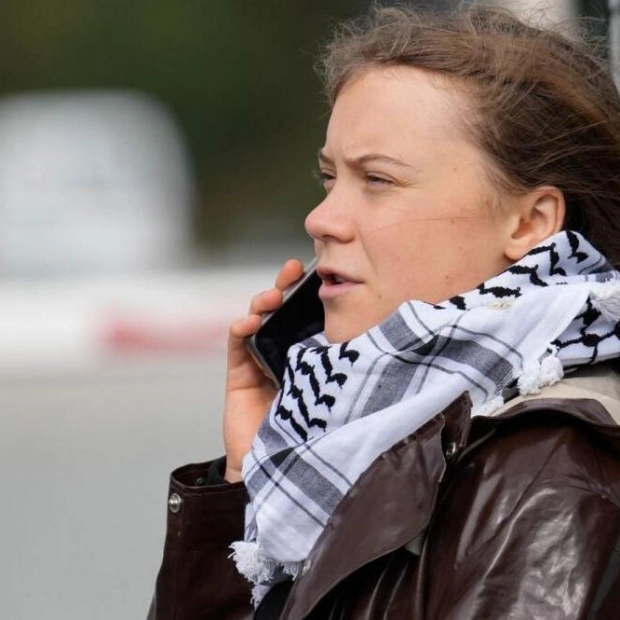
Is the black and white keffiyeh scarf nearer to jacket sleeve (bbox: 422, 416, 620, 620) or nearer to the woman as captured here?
the woman

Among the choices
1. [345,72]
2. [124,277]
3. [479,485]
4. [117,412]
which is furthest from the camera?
[124,277]

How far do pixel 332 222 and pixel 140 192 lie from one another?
4.45 metres

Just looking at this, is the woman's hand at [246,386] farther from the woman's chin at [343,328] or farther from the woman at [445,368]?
the woman's chin at [343,328]

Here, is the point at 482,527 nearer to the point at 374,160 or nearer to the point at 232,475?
the point at 374,160

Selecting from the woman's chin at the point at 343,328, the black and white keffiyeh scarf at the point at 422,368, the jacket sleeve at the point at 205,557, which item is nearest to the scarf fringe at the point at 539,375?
the black and white keffiyeh scarf at the point at 422,368

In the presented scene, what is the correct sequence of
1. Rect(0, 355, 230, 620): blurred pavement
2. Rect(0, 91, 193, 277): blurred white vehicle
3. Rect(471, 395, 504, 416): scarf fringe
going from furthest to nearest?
Rect(0, 91, 193, 277): blurred white vehicle < Rect(0, 355, 230, 620): blurred pavement < Rect(471, 395, 504, 416): scarf fringe

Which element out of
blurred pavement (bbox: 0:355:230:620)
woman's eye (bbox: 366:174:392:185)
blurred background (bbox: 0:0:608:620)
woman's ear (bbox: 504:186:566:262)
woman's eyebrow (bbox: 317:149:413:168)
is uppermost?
woman's eyebrow (bbox: 317:149:413:168)

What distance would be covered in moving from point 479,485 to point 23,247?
479cm

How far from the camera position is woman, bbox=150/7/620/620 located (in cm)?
146

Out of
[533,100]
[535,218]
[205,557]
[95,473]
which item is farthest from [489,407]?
[95,473]

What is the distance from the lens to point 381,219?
1775mm

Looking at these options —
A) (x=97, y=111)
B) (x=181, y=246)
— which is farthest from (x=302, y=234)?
(x=97, y=111)

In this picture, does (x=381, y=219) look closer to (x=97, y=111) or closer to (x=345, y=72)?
(x=345, y=72)

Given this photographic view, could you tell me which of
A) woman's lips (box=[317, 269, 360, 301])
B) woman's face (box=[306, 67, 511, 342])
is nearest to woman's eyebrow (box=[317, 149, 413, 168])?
woman's face (box=[306, 67, 511, 342])
